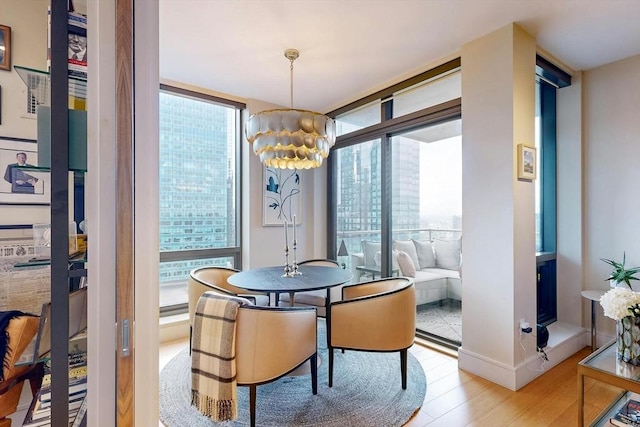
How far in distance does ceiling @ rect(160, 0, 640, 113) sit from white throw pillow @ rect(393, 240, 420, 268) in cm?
177

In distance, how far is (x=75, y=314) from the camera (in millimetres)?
803

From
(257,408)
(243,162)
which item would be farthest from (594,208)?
(243,162)

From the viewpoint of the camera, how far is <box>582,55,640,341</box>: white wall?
8.98 feet

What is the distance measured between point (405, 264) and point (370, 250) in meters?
0.45

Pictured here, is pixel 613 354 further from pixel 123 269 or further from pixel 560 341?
pixel 123 269

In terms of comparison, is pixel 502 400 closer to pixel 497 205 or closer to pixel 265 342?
pixel 497 205

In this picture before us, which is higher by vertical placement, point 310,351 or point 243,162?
point 243,162

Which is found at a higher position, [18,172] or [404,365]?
[18,172]

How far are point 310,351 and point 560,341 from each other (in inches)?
88.8

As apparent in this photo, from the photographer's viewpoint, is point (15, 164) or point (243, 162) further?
point (243, 162)

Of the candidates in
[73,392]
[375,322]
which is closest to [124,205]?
[73,392]

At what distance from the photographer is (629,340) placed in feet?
5.48

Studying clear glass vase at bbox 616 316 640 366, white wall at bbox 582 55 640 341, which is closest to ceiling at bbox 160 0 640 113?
white wall at bbox 582 55 640 341

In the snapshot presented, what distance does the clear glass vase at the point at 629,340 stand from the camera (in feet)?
5.38
